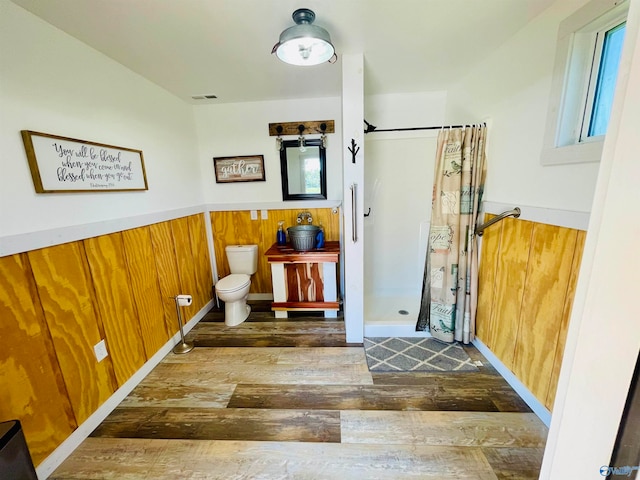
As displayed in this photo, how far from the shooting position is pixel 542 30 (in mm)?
1368

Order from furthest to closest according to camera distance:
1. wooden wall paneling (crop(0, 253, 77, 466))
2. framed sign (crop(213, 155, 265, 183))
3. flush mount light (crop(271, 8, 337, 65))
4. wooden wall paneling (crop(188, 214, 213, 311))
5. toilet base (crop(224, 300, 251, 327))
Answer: framed sign (crop(213, 155, 265, 183))
wooden wall paneling (crop(188, 214, 213, 311))
toilet base (crop(224, 300, 251, 327))
flush mount light (crop(271, 8, 337, 65))
wooden wall paneling (crop(0, 253, 77, 466))

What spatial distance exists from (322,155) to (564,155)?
1923 mm

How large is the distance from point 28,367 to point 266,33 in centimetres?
210

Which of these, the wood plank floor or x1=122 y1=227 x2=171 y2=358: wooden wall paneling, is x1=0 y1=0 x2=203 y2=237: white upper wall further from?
the wood plank floor

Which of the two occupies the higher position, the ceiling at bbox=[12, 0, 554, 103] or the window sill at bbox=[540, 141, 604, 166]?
the ceiling at bbox=[12, 0, 554, 103]

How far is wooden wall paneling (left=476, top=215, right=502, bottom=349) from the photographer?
1779mm

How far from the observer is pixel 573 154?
120 centimetres

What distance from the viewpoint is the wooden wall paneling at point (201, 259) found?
260cm

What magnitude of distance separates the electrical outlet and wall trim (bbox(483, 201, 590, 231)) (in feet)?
8.67

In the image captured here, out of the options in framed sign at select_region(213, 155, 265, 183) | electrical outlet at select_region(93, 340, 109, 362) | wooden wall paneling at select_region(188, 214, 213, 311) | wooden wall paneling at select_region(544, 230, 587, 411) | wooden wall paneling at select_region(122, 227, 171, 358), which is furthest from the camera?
framed sign at select_region(213, 155, 265, 183)

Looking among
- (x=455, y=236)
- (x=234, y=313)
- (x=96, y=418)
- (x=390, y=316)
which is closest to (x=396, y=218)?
(x=455, y=236)

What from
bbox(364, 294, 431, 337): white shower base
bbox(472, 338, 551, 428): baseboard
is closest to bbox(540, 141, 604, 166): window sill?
bbox(472, 338, 551, 428): baseboard

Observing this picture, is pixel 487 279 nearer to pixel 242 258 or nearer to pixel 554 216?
pixel 554 216

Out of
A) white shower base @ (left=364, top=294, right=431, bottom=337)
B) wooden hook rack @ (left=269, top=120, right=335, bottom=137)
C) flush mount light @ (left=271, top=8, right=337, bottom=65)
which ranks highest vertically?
flush mount light @ (left=271, top=8, right=337, bottom=65)
